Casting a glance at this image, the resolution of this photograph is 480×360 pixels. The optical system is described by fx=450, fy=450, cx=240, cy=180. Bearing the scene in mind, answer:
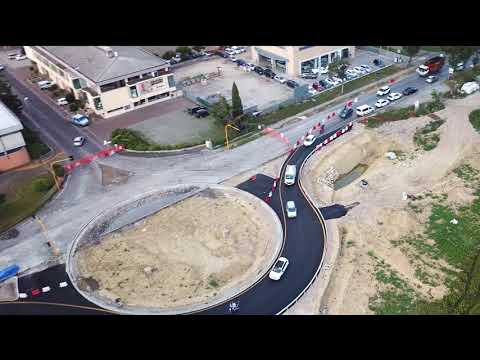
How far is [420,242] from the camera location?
32.5 meters

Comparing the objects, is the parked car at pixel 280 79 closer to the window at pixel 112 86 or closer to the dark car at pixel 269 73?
the dark car at pixel 269 73

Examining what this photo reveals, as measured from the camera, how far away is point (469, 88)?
49438 millimetres

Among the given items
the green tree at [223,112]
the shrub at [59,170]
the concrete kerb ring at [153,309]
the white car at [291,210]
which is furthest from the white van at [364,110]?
the shrub at [59,170]

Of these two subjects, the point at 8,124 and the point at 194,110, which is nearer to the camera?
the point at 8,124

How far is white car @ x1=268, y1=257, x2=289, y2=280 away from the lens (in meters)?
30.0

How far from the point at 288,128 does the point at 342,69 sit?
12.4m

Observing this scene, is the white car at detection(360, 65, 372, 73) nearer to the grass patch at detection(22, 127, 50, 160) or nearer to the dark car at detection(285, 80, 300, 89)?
the dark car at detection(285, 80, 300, 89)

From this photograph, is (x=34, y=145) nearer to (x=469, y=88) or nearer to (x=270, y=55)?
(x=270, y=55)

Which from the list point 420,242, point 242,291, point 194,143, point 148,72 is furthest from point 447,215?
point 148,72

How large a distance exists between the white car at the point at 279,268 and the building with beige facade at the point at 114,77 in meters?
29.9

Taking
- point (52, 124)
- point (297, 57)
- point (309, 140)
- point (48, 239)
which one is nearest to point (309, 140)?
point (309, 140)

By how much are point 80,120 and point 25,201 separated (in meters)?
14.2

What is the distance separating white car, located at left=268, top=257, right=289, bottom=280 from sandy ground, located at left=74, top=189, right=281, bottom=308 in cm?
96

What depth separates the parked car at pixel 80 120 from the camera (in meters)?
49.4
